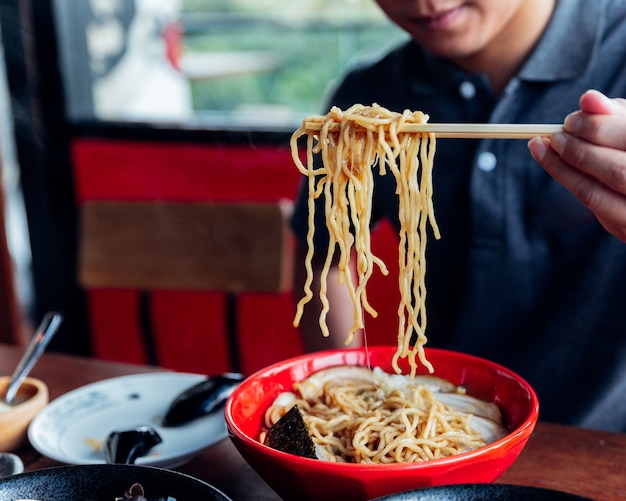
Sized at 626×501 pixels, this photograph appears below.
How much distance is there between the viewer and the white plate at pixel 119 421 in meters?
1.32

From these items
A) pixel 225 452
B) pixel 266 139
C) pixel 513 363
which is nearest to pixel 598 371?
pixel 513 363

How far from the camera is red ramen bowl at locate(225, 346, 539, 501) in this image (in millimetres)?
953

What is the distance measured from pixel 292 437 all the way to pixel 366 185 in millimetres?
512

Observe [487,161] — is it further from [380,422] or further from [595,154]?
[380,422]

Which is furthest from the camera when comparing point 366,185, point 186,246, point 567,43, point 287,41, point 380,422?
point 287,41

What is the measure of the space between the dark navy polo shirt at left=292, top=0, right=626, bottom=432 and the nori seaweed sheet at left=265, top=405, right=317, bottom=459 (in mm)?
1020

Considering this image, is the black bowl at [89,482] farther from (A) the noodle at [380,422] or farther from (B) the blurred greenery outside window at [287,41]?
(B) the blurred greenery outside window at [287,41]

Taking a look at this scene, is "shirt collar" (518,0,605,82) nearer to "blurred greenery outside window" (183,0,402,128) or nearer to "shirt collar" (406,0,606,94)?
"shirt collar" (406,0,606,94)

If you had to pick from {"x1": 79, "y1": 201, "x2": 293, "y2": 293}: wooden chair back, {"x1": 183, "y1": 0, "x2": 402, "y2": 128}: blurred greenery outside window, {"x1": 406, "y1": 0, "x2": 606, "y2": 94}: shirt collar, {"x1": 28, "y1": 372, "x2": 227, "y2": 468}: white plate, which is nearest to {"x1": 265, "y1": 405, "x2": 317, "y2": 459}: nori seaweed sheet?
{"x1": 28, "y1": 372, "x2": 227, "y2": 468}: white plate

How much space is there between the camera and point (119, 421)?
4.89ft

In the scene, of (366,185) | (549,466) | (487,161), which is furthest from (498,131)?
(487,161)

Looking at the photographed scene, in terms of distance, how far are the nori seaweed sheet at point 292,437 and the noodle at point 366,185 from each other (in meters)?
0.21

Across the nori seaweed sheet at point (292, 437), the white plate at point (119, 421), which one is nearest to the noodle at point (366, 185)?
the nori seaweed sheet at point (292, 437)

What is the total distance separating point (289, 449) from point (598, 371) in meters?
1.22
